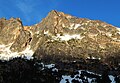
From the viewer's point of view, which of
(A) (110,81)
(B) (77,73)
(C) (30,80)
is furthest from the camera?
(B) (77,73)

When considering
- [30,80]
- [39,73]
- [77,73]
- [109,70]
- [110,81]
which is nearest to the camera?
[30,80]

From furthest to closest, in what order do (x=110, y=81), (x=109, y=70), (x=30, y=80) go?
(x=109, y=70), (x=110, y=81), (x=30, y=80)

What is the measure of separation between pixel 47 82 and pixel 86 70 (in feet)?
154

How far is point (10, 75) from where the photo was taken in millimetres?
151125

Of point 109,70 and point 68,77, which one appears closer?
point 68,77

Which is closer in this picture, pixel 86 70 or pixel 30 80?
pixel 30 80

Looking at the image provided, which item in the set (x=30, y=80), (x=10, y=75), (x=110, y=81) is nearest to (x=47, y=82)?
(x=30, y=80)

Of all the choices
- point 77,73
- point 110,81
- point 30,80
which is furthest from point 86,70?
point 30,80

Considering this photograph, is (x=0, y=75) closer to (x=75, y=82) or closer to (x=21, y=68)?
(x=21, y=68)

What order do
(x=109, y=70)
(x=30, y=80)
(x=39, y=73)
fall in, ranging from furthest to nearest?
(x=109, y=70)
(x=39, y=73)
(x=30, y=80)

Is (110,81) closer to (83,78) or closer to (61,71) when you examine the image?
(83,78)

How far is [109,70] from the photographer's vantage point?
189625 millimetres

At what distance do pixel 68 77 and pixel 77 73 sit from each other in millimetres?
13096

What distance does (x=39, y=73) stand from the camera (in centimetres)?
16475
